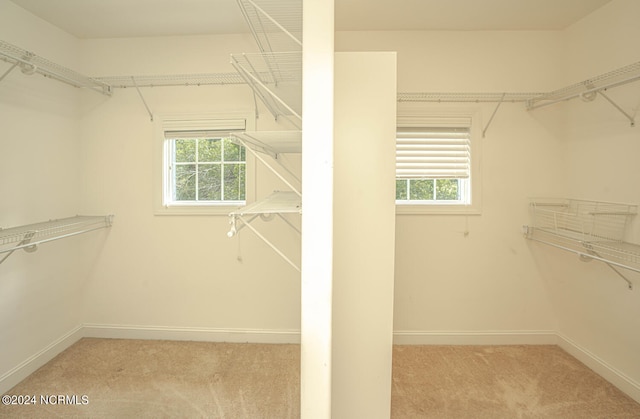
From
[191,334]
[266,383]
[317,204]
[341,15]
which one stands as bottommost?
[266,383]

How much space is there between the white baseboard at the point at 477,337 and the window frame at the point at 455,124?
3.13ft

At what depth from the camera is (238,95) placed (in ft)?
7.18

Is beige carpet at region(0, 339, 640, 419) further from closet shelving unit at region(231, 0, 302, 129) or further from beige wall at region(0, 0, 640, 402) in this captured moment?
closet shelving unit at region(231, 0, 302, 129)

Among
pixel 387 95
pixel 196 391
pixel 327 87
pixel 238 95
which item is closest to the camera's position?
pixel 327 87

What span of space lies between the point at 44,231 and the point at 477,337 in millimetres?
3119

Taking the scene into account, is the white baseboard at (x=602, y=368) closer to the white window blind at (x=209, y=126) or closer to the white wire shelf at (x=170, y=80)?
the white window blind at (x=209, y=126)

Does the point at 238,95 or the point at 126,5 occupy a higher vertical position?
the point at 126,5

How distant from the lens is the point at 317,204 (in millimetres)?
829

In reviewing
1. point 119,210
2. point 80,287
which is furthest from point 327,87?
point 80,287

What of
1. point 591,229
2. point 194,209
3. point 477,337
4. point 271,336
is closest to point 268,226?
point 194,209

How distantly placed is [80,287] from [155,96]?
5.45ft

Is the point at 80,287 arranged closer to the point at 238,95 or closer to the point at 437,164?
the point at 238,95

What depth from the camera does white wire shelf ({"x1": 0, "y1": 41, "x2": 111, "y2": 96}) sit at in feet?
4.94

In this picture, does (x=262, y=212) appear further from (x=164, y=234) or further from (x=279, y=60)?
(x=164, y=234)
